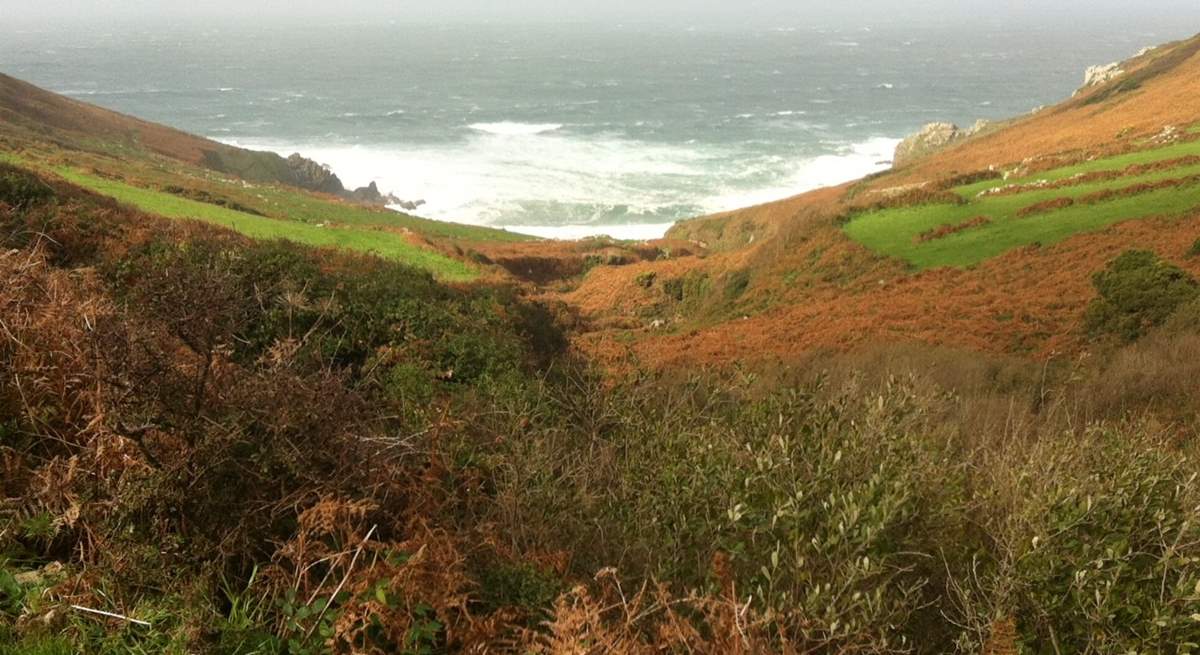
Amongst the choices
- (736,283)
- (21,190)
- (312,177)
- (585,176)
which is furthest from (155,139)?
(736,283)

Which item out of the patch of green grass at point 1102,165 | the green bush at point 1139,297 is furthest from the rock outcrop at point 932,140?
the green bush at point 1139,297

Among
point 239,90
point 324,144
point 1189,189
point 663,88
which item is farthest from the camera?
point 663,88

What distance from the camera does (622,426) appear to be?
6.32 m

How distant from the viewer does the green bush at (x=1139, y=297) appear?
13281mm

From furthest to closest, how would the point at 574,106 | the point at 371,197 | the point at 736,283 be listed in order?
the point at 574,106 → the point at 371,197 → the point at 736,283

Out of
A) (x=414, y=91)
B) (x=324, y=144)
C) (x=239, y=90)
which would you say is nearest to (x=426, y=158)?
(x=324, y=144)

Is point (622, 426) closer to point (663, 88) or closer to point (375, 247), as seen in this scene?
point (375, 247)

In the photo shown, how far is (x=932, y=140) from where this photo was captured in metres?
62.2

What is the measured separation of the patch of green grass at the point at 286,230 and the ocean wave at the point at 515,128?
59568 millimetres

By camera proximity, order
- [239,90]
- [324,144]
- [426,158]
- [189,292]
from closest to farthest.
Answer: [189,292] → [426,158] → [324,144] → [239,90]

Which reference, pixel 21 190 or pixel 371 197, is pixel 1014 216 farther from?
pixel 371 197

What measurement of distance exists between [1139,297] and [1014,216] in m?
9.41

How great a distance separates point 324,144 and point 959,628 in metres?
82.4

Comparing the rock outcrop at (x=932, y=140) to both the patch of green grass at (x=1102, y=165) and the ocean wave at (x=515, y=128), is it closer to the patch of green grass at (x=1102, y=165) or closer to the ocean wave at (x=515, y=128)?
the patch of green grass at (x=1102, y=165)
